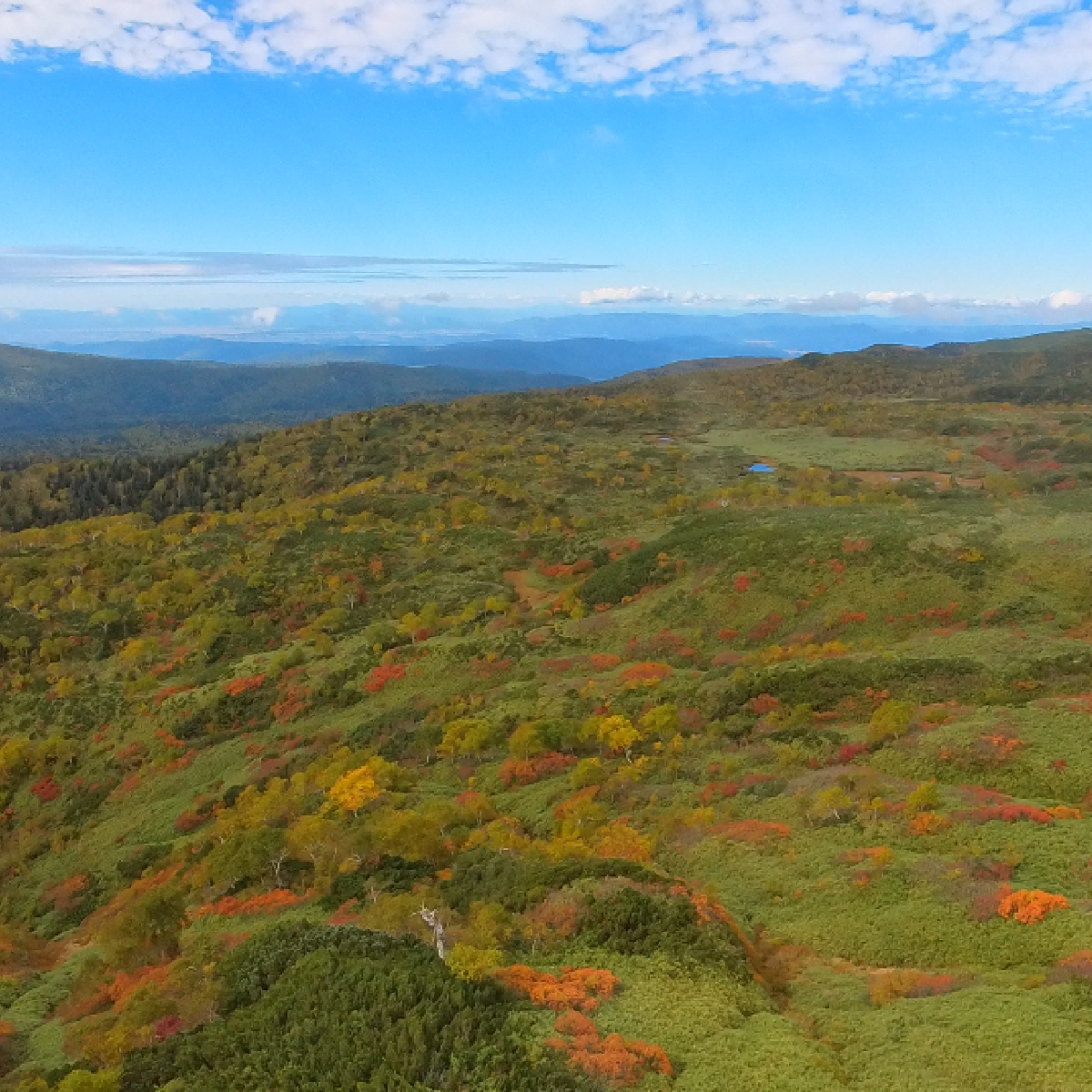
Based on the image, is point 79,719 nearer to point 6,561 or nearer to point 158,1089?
point 6,561

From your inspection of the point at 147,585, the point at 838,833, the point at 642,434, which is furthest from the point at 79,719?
the point at 642,434

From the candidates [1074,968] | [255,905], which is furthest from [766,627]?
[255,905]

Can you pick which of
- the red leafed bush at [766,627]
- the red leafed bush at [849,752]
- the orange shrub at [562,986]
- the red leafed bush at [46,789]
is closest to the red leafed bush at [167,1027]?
the orange shrub at [562,986]

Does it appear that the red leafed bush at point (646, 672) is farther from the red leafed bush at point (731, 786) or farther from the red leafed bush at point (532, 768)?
the red leafed bush at point (731, 786)

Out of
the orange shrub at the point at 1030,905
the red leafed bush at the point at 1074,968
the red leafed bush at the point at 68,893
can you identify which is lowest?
the red leafed bush at the point at 68,893

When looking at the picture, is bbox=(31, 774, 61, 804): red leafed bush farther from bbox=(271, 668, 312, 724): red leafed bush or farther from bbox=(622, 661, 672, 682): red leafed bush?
bbox=(622, 661, 672, 682): red leafed bush
